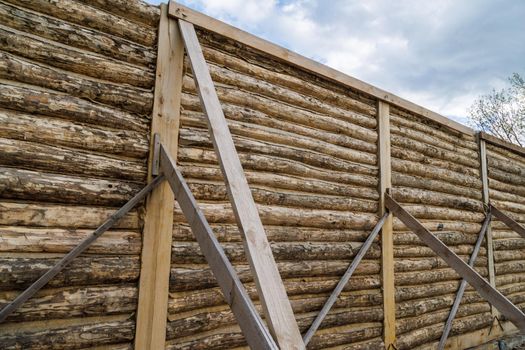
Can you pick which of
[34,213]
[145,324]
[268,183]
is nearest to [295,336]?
[145,324]

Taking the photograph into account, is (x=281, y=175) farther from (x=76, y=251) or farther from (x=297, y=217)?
(x=76, y=251)

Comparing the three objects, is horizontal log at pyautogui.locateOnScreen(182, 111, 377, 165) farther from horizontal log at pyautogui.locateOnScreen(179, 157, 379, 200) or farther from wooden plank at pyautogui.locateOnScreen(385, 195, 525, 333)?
wooden plank at pyautogui.locateOnScreen(385, 195, 525, 333)

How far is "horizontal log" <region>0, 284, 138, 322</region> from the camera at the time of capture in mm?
2193

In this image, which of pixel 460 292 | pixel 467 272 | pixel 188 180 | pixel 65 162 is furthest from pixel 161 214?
pixel 460 292

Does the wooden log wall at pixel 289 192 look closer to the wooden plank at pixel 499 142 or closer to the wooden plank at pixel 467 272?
the wooden plank at pixel 467 272

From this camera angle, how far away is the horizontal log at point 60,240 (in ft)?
7.27

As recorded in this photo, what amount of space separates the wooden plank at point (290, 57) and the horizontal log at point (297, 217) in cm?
159

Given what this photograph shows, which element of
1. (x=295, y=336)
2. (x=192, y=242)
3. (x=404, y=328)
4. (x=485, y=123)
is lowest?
(x=404, y=328)

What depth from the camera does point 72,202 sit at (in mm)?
2449

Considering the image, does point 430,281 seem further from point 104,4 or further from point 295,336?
point 104,4

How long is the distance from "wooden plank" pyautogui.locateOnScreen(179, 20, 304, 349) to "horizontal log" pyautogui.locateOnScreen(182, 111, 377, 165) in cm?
60

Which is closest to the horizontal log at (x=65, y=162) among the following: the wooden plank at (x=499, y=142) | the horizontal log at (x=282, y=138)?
the horizontal log at (x=282, y=138)

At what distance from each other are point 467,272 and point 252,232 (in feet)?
9.84

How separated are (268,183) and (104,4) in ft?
6.74
